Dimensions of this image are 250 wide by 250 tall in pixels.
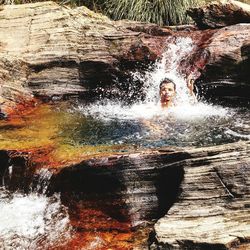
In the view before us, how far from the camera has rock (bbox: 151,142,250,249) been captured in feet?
14.5

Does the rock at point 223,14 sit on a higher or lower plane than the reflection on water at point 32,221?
higher

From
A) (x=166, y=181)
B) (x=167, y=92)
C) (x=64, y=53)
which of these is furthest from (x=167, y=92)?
(x=166, y=181)

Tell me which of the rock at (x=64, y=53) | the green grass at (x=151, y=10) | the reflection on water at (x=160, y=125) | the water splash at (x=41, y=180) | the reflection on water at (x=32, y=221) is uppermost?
the green grass at (x=151, y=10)

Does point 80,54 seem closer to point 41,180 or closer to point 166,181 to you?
point 41,180

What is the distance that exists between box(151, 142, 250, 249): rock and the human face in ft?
11.4

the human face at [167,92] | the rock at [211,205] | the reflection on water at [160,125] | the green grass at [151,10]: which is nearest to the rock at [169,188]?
the rock at [211,205]

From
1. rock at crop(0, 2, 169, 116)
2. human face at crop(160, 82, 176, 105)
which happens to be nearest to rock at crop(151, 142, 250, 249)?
human face at crop(160, 82, 176, 105)

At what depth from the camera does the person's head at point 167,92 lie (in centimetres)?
853

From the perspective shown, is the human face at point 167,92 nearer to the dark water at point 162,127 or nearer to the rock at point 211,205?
the dark water at point 162,127

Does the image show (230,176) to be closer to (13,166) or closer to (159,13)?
(13,166)

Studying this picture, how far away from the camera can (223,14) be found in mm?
10430

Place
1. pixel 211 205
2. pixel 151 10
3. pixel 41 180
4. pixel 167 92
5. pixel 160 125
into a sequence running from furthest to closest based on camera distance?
pixel 151 10 → pixel 167 92 → pixel 160 125 → pixel 41 180 → pixel 211 205

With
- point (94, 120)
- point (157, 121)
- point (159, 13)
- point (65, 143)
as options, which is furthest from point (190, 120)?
point (159, 13)

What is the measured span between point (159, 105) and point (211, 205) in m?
4.52
